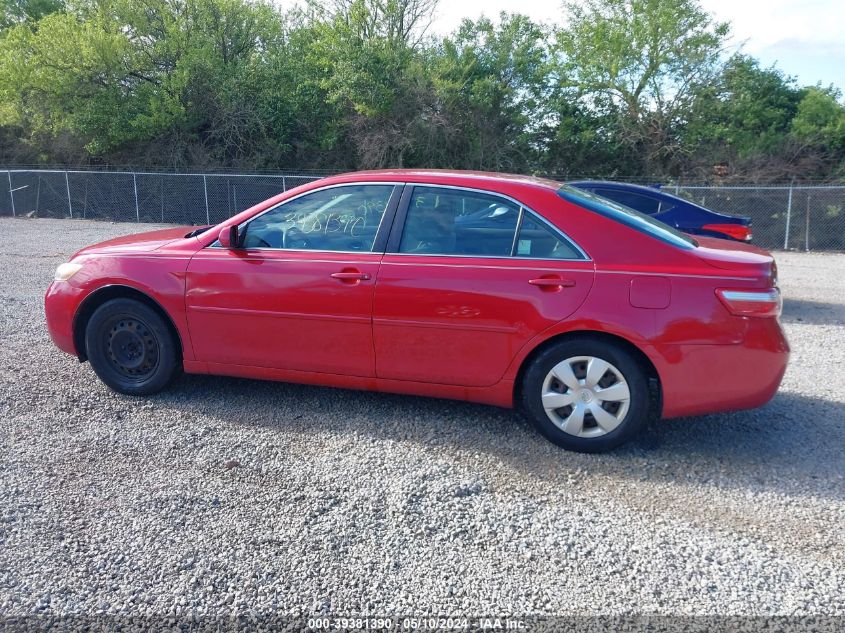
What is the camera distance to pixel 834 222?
16750 mm

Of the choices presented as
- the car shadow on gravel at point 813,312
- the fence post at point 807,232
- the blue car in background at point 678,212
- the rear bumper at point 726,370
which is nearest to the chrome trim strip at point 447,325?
the rear bumper at point 726,370

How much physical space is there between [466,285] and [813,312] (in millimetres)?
6443

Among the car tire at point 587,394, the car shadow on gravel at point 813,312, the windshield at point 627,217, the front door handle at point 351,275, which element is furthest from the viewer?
the car shadow on gravel at point 813,312

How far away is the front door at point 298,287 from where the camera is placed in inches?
179

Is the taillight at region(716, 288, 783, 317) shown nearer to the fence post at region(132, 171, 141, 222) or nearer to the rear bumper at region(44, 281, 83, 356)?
the rear bumper at region(44, 281, 83, 356)

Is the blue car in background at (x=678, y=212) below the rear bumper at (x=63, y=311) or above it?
above

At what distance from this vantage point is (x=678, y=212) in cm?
869

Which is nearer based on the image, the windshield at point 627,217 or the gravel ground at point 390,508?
the gravel ground at point 390,508

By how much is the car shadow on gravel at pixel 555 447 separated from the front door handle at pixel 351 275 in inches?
37.8

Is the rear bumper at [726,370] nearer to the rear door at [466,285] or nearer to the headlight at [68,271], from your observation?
the rear door at [466,285]

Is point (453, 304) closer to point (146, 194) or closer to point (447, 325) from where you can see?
point (447, 325)

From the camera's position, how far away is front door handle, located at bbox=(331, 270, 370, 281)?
14.8 feet

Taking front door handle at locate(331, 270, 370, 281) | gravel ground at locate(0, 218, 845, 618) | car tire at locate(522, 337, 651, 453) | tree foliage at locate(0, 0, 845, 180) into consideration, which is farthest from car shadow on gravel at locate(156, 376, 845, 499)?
tree foliage at locate(0, 0, 845, 180)

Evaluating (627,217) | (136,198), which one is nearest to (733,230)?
(627,217)
